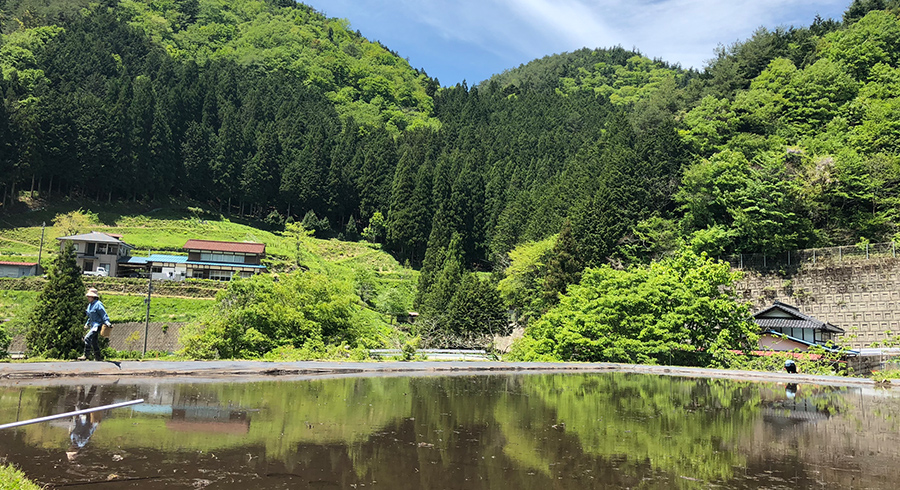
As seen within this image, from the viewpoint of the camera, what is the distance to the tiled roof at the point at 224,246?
162ft

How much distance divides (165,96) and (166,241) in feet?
90.9

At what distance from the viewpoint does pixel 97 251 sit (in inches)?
1822

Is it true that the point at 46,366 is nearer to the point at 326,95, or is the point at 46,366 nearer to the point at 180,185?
the point at 180,185

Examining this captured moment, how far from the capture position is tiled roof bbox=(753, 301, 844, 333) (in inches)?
998

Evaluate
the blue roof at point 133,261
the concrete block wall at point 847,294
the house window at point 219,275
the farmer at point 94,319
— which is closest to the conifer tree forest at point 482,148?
the concrete block wall at point 847,294

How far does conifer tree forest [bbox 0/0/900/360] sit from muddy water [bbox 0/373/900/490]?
84.2 feet

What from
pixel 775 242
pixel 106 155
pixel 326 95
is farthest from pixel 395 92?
pixel 775 242

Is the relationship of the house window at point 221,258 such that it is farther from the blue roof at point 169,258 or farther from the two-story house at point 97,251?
the two-story house at point 97,251

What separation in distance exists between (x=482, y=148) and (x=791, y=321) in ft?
180

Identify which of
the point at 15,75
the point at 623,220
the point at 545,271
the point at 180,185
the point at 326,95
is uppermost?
the point at 326,95

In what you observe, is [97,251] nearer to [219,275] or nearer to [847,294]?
[219,275]

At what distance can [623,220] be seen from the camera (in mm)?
38219

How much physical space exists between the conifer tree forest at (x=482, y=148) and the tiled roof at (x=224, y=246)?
14.0 m

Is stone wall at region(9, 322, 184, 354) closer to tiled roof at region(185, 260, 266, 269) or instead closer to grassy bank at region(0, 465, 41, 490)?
tiled roof at region(185, 260, 266, 269)
